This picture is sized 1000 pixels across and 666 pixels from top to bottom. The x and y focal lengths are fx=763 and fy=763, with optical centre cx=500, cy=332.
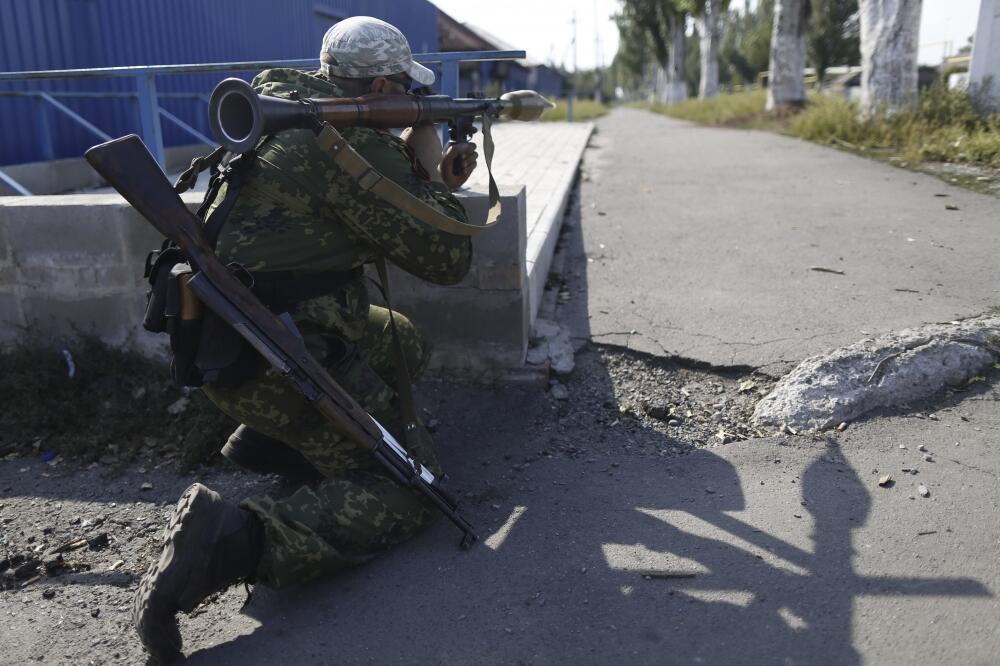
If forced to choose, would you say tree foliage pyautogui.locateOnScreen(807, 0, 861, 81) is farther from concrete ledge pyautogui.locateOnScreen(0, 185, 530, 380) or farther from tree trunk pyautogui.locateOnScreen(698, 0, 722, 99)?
concrete ledge pyautogui.locateOnScreen(0, 185, 530, 380)

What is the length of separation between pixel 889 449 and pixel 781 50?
13.8m

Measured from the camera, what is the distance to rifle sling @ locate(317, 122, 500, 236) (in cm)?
211

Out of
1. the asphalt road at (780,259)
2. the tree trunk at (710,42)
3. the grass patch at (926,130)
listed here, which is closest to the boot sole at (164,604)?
→ the asphalt road at (780,259)

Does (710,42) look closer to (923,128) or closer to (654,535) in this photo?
(923,128)

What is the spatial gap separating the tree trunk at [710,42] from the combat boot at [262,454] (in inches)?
966

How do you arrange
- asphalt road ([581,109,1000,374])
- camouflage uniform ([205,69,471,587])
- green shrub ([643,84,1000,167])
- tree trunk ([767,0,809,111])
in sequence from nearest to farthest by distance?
camouflage uniform ([205,69,471,587]) < asphalt road ([581,109,1000,374]) < green shrub ([643,84,1000,167]) < tree trunk ([767,0,809,111])

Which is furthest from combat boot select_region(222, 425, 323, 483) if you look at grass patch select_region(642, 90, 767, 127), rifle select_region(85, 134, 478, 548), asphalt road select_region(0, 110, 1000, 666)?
grass patch select_region(642, 90, 767, 127)

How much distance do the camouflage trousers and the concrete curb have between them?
4.83 feet

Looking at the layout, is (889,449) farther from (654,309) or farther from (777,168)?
(777,168)

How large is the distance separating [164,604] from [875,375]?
8.64 feet

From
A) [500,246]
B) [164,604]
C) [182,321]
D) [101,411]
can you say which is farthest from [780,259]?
[164,604]

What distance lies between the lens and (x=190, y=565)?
76.4 inches

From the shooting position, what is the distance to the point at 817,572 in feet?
6.91

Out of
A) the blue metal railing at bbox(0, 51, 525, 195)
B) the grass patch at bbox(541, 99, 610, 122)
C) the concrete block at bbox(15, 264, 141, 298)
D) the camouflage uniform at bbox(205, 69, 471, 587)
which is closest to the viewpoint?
the camouflage uniform at bbox(205, 69, 471, 587)
